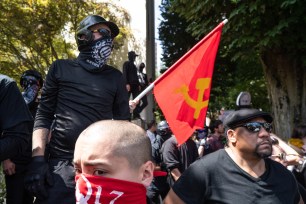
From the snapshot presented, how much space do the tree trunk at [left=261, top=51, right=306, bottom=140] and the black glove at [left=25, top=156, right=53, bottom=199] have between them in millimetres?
12121

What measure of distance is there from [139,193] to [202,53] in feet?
11.6

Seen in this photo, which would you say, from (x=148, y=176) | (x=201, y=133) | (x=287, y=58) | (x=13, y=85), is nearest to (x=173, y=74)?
(x=13, y=85)

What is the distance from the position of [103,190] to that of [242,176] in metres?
1.87

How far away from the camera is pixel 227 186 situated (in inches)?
142

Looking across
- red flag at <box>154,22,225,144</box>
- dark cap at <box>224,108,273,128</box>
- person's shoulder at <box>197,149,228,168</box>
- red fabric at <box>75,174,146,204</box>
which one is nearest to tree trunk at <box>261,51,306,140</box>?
red flag at <box>154,22,225,144</box>

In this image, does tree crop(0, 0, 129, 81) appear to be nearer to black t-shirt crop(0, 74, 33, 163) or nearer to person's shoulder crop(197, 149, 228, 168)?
person's shoulder crop(197, 149, 228, 168)

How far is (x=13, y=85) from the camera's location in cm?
312

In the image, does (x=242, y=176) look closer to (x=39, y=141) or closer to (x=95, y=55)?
(x=95, y=55)

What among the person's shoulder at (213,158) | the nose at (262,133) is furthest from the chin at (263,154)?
the person's shoulder at (213,158)

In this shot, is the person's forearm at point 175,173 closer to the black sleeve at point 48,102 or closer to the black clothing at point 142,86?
the black sleeve at point 48,102

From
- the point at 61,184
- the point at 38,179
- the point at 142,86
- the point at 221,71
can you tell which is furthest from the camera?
the point at 221,71

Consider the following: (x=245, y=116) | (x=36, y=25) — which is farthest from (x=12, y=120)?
(x=36, y=25)

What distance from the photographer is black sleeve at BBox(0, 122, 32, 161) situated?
118 inches

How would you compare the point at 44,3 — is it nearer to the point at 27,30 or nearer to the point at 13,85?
the point at 27,30
